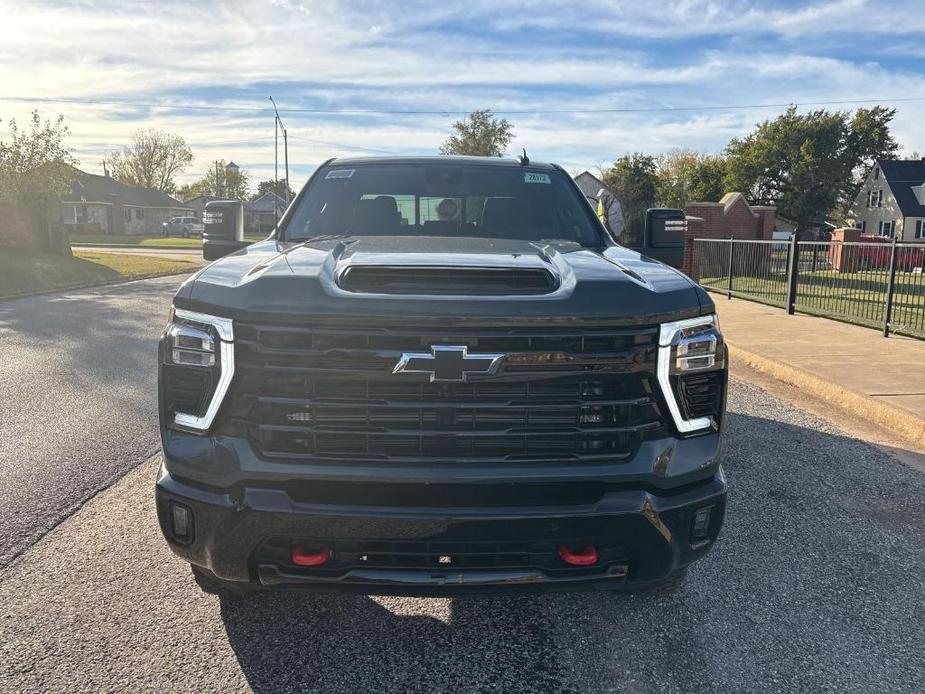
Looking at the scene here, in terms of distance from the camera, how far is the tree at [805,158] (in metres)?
59.3

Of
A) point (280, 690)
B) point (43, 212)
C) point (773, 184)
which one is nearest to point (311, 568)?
point (280, 690)

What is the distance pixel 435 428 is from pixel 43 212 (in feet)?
85.7

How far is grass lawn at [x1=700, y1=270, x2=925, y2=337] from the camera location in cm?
1043

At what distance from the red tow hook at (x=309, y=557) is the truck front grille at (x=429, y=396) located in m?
0.30

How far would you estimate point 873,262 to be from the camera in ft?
35.5

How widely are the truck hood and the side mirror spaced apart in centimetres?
114

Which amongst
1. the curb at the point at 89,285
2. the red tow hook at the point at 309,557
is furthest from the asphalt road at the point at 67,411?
the curb at the point at 89,285

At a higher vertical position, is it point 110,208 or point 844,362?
point 110,208

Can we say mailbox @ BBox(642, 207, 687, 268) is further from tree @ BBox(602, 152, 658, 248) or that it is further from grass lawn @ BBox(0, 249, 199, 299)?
tree @ BBox(602, 152, 658, 248)

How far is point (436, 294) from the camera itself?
93.7 inches

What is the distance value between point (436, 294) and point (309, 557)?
3.07 feet

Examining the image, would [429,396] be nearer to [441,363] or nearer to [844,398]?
[441,363]

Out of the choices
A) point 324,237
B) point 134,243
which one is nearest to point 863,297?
point 324,237

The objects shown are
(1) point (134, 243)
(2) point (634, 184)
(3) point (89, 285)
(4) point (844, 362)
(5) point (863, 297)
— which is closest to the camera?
(4) point (844, 362)
